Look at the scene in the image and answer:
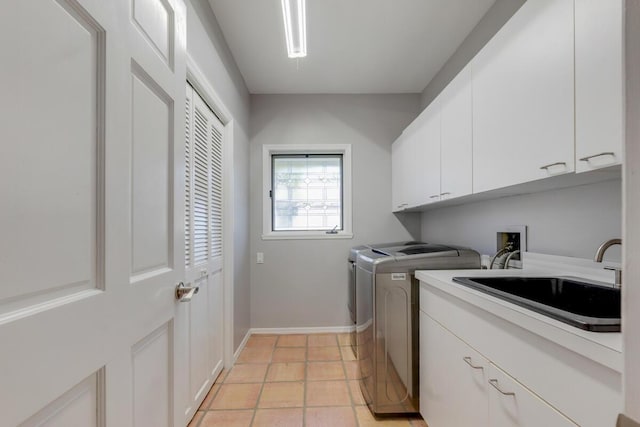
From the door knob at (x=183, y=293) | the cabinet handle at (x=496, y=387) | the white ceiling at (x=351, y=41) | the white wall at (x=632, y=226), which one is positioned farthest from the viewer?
the white ceiling at (x=351, y=41)

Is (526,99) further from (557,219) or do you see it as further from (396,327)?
(396,327)

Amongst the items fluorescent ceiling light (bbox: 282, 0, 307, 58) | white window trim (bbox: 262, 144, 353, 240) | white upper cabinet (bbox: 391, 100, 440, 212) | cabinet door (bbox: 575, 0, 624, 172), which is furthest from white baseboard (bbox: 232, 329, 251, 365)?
cabinet door (bbox: 575, 0, 624, 172)

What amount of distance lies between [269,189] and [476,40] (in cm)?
227

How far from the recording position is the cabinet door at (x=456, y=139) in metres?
1.68

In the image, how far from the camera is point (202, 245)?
205 centimetres

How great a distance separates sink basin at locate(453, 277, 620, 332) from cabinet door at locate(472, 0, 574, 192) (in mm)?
467

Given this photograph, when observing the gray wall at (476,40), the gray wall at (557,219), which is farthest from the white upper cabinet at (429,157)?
the gray wall at (476,40)

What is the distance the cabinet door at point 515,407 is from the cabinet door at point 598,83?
2.37 ft

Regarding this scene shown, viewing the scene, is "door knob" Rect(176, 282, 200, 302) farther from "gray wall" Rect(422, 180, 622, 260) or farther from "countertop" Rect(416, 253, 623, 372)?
"gray wall" Rect(422, 180, 622, 260)

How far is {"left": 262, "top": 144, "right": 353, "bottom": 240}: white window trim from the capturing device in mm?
3338

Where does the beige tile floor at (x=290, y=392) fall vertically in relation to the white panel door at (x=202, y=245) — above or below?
below

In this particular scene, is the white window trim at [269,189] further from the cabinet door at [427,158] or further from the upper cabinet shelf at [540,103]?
the upper cabinet shelf at [540,103]

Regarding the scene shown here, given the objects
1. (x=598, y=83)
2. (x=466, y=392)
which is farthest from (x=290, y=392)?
(x=598, y=83)

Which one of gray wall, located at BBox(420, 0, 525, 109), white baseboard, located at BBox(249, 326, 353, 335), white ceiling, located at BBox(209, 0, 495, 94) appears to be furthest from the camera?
white baseboard, located at BBox(249, 326, 353, 335)
